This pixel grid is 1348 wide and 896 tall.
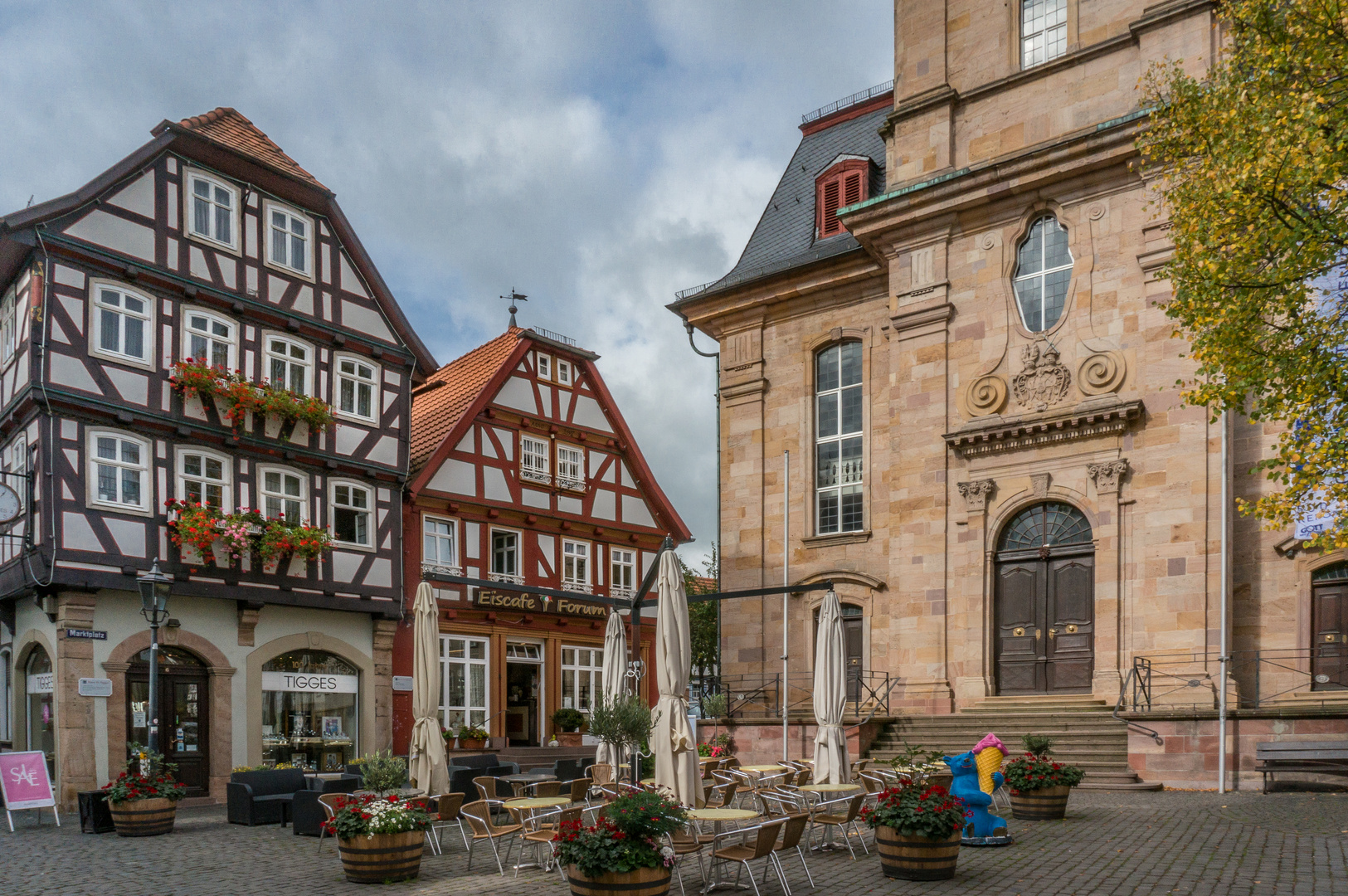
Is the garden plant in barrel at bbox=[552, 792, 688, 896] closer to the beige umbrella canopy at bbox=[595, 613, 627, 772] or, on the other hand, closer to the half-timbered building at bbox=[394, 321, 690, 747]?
the beige umbrella canopy at bbox=[595, 613, 627, 772]

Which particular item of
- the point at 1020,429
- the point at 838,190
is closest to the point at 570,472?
the point at 838,190

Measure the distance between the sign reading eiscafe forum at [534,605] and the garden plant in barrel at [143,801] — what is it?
1030 cm

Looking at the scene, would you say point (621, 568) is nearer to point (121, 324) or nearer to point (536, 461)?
point (536, 461)

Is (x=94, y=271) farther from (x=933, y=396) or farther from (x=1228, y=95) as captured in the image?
(x=1228, y=95)

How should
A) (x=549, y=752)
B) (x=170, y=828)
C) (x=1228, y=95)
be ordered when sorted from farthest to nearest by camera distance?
(x=549, y=752), (x=170, y=828), (x=1228, y=95)

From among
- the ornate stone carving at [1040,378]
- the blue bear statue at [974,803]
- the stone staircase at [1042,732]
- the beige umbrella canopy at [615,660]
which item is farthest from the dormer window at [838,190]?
the blue bear statue at [974,803]

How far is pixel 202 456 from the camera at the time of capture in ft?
69.0

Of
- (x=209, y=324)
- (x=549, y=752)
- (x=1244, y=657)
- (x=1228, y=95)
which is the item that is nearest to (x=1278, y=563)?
(x=1244, y=657)

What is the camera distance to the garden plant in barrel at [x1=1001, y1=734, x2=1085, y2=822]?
1326 cm

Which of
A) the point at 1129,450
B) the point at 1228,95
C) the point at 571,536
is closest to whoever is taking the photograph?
the point at 1228,95

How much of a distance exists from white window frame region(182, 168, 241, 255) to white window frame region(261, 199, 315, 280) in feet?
1.93

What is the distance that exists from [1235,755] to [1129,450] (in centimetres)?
503

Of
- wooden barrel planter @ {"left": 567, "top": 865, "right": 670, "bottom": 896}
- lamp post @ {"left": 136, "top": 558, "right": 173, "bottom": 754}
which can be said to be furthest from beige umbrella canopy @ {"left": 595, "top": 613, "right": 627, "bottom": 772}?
wooden barrel planter @ {"left": 567, "top": 865, "right": 670, "bottom": 896}

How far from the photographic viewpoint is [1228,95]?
1209 cm
